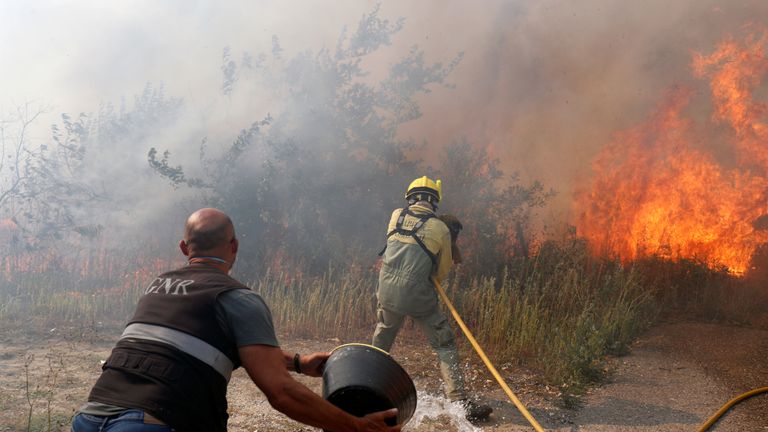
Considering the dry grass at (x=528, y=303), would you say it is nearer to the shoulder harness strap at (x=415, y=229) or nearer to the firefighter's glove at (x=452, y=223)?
the firefighter's glove at (x=452, y=223)

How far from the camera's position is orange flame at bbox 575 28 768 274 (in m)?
9.36

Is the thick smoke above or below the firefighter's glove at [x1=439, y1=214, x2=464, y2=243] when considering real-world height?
above

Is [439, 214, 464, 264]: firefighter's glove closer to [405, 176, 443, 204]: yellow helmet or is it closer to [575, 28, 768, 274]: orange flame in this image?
[405, 176, 443, 204]: yellow helmet

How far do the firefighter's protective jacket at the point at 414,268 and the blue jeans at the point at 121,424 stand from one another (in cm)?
298

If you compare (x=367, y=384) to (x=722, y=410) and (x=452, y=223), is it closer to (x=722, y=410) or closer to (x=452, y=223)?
(x=452, y=223)

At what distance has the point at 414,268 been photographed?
4.68m

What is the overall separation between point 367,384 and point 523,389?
3414 millimetres

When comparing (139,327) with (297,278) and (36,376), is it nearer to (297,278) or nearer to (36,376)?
(36,376)

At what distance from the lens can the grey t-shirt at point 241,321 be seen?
1.94m

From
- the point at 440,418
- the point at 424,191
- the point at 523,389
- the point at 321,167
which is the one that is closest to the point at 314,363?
the point at 440,418

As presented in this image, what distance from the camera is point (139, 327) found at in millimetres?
2004

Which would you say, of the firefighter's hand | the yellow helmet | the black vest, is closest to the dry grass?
the yellow helmet

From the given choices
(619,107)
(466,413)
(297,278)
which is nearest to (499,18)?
(619,107)

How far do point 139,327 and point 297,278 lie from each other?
6152mm
